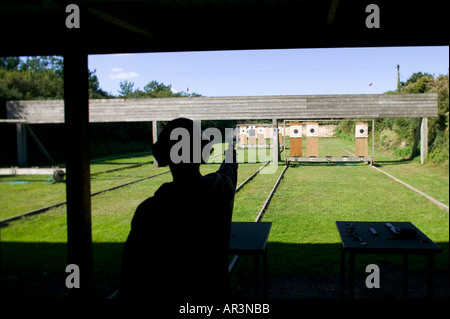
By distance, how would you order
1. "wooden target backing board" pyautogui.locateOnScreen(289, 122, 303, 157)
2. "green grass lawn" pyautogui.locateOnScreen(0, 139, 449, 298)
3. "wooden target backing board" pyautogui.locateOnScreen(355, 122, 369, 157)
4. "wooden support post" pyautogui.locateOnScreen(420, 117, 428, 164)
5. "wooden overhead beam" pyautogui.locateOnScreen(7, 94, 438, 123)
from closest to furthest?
1. "green grass lawn" pyautogui.locateOnScreen(0, 139, 449, 298)
2. "wooden overhead beam" pyautogui.locateOnScreen(7, 94, 438, 123)
3. "wooden support post" pyautogui.locateOnScreen(420, 117, 428, 164)
4. "wooden target backing board" pyautogui.locateOnScreen(355, 122, 369, 157)
5. "wooden target backing board" pyautogui.locateOnScreen(289, 122, 303, 157)

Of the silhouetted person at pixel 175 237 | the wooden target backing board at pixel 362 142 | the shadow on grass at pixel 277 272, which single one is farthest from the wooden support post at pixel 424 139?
the silhouetted person at pixel 175 237

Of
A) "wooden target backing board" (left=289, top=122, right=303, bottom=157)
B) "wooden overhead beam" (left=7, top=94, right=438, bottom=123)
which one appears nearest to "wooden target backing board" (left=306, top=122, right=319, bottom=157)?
"wooden target backing board" (left=289, top=122, right=303, bottom=157)

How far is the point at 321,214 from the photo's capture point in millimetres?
5914

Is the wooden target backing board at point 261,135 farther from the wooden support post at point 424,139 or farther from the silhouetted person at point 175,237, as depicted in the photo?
the silhouetted person at point 175,237

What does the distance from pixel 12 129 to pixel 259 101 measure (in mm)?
9365

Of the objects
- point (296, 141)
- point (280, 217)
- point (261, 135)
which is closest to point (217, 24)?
point (280, 217)

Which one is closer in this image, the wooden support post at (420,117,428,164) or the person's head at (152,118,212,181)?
the person's head at (152,118,212,181)

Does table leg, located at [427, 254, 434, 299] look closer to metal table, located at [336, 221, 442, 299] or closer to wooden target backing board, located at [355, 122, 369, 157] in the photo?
metal table, located at [336, 221, 442, 299]

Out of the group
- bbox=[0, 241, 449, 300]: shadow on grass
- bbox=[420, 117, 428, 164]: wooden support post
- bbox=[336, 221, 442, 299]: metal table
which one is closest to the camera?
bbox=[336, 221, 442, 299]: metal table

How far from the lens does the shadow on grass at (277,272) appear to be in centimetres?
326

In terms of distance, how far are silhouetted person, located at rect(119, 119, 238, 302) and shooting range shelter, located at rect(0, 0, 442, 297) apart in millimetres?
1335

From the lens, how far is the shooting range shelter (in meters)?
2.36

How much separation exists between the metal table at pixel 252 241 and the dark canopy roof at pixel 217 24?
1.30 meters

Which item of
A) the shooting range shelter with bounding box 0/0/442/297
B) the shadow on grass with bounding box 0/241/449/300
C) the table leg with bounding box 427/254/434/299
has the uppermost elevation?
the shooting range shelter with bounding box 0/0/442/297
